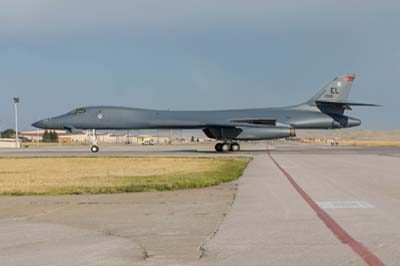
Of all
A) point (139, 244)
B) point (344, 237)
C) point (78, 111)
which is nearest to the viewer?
point (139, 244)

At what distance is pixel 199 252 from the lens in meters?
6.73

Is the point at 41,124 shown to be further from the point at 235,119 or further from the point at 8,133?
the point at 8,133

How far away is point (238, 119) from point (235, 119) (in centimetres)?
27

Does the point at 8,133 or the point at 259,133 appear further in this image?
the point at 8,133

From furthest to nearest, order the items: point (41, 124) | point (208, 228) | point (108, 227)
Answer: point (41, 124), point (108, 227), point (208, 228)

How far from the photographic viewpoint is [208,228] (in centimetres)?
852

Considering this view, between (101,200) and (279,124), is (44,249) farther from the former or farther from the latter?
(279,124)

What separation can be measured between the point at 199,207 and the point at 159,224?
7.17 ft

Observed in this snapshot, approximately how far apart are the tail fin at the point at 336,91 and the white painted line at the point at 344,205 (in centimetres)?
3605

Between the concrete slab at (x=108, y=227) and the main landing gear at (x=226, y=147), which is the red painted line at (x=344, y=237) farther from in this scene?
the main landing gear at (x=226, y=147)

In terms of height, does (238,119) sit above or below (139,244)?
above

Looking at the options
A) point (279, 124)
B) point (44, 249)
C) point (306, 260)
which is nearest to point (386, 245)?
point (306, 260)

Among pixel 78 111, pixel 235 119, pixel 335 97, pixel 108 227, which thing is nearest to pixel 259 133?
pixel 235 119

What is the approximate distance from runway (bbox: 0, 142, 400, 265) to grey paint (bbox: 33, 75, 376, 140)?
95.5ft
